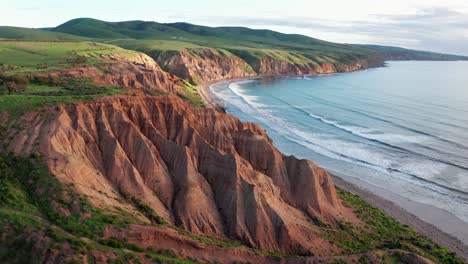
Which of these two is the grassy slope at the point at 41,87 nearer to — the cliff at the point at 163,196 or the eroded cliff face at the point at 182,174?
the cliff at the point at 163,196

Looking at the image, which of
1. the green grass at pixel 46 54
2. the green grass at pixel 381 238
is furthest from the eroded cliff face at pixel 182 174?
the green grass at pixel 46 54

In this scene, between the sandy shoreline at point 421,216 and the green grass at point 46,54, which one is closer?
the sandy shoreline at point 421,216

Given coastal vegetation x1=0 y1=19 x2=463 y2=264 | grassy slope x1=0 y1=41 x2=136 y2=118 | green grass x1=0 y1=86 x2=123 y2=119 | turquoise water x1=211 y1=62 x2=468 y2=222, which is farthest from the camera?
turquoise water x1=211 y1=62 x2=468 y2=222

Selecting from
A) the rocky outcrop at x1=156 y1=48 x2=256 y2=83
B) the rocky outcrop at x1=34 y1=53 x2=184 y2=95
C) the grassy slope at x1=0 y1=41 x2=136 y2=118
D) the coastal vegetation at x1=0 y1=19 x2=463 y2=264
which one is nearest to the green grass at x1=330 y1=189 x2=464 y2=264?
the coastal vegetation at x1=0 y1=19 x2=463 y2=264

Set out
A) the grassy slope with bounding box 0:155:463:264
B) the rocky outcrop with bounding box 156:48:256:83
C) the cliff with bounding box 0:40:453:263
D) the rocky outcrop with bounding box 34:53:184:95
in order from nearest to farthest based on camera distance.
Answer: the grassy slope with bounding box 0:155:463:264, the cliff with bounding box 0:40:453:263, the rocky outcrop with bounding box 34:53:184:95, the rocky outcrop with bounding box 156:48:256:83

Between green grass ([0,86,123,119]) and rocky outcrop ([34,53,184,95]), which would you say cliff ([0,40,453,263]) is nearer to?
green grass ([0,86,123,119])

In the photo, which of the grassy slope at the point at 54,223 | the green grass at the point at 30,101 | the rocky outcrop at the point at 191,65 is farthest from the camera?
the rocky outcrop at the point at 191,65

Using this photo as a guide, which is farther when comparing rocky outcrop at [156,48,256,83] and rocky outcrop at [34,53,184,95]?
rocky outcrop at [156,48,256,83]

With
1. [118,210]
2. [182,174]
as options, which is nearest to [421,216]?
[182,174]
